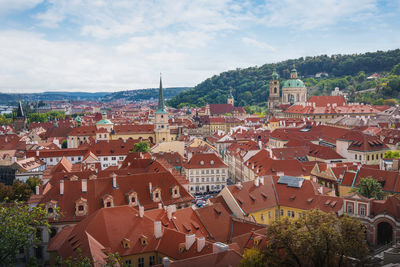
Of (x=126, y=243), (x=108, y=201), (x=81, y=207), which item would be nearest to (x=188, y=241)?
(x=126, y=243)

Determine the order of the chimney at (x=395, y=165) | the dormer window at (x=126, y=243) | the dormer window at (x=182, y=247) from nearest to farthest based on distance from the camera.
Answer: the dormer window at (x=182, y=247) < the dormer window at (x=126, y=243) < the chimney at (x=395, y=165)

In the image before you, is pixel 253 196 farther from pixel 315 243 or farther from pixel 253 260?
pixel 315 243

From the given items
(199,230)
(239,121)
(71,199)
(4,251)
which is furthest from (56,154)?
(239,121)

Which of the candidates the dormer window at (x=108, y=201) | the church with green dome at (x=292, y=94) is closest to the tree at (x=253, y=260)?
the dormer window at (x=108, y=201)

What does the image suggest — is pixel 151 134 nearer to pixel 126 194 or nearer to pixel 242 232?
pixel 126 194

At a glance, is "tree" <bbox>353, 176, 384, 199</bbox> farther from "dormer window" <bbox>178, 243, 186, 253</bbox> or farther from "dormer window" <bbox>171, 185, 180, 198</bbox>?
"dormer window" <bbox>178, 243, 186, 253</bbox>

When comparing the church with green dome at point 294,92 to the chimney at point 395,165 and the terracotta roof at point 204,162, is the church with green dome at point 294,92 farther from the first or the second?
the chimney at point 395,165
